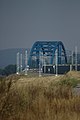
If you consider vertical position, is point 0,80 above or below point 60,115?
above

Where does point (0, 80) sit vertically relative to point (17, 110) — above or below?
above

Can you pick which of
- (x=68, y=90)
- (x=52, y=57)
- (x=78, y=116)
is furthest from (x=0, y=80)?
(x=52, y=57)

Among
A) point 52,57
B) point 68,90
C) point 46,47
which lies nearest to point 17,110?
point 68,90

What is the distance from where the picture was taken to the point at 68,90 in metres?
11.1

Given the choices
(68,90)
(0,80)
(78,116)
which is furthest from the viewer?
(68,90)

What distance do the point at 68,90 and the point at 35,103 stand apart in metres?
2.99

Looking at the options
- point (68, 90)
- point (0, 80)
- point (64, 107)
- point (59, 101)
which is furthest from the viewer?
point (68, 90)

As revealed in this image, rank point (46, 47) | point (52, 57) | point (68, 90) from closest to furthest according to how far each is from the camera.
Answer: point (68, 90) < point (52, 57) < point (46, 47)

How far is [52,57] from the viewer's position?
95.9 m

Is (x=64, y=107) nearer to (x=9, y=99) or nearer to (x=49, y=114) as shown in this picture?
(x=49, y=114)

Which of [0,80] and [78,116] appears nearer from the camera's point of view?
[78,116]

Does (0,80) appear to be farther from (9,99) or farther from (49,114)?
(49,114)

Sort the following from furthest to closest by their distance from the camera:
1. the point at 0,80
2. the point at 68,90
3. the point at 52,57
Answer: the point at 52,57 < the point at 68,90 < the point at 0,80

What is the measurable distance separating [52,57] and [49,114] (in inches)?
3502
